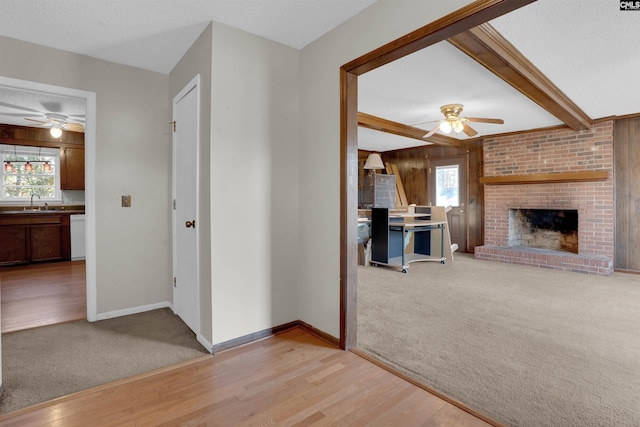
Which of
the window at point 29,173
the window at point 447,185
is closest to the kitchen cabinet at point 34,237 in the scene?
the window at point 29,173

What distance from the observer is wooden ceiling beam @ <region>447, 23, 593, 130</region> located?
7.86ft

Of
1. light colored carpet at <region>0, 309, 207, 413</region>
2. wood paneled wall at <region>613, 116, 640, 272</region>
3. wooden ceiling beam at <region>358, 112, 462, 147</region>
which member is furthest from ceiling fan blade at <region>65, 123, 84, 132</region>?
wood paneled wall at <region>613, 116, 640, 272</region>

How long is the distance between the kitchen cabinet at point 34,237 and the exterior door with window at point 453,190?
716 cm

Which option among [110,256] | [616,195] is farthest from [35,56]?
[616,195]

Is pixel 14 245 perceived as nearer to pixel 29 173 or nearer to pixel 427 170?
pixel 29 173

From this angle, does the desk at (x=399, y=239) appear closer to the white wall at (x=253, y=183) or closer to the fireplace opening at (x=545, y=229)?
the fireplace opening at (x=545, y=229)

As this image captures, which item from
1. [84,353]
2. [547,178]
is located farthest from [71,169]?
[547,178]

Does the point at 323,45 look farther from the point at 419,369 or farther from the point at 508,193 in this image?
the point at 508,193

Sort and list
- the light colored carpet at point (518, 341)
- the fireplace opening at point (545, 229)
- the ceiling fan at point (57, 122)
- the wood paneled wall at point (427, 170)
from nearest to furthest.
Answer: the light colored carpet at point (518, 341)
the ceiling fan at point (57, 122)
the fireplace opening at point (545, 229)
the wood paneled wall at point (427, 170)

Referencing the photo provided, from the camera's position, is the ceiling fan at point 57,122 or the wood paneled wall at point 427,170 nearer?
the ceiling fan at point 57,122

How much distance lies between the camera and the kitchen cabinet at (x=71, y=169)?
18.1 ft

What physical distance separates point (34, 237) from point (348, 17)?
5.87 meters

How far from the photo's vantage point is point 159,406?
164 cm

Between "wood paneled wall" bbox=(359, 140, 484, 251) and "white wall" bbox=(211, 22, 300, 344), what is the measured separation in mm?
5191
